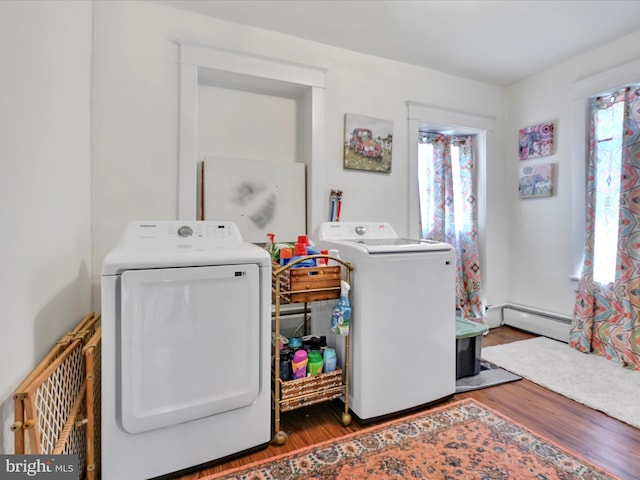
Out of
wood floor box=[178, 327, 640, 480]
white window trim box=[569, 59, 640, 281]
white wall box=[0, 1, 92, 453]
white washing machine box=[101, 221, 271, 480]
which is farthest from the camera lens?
white window trim box=[569, 59, 640, 281]

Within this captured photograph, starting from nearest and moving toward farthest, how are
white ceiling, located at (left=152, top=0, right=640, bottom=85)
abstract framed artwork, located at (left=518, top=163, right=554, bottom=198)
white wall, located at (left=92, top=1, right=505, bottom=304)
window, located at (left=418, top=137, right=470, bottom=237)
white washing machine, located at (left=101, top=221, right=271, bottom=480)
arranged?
white washing machine, located at (left=101, top=221, right=271, bottom=480), white wall, located at (left=92, top=1, right=505, bottom=304), white ceiling, located at (left=152, top=0, right=640, bottom=85), abstract framed artwork, located at (left=518, top=163, right=554, bottom=198), window, located at (left=418, top=137, right=470, bottom=237)

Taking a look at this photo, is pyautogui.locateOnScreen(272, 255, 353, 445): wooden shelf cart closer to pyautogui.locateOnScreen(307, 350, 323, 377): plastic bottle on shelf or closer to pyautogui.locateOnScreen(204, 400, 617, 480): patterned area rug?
pyautogui.locateOnScreen(307, 350, 323, 377): plastic bottle on shelf

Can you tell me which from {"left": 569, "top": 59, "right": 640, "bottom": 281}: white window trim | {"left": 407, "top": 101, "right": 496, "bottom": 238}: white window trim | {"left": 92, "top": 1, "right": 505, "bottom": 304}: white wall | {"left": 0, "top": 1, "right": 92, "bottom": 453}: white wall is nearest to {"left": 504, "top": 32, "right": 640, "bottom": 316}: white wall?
Answer: {"left": 569, "top": 59, "right": 640, "bottom": 281}: white window trim

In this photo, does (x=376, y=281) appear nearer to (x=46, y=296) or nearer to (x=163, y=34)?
(x=46, y=296)

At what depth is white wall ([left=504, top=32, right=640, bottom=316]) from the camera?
2.84 meters

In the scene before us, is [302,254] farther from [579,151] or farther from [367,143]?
[579,151]

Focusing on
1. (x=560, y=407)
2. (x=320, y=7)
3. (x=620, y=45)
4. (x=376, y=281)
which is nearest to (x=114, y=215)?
(x=376, y=281)

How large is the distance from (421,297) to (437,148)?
81.1 inches

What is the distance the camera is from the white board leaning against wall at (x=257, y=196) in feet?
7.45

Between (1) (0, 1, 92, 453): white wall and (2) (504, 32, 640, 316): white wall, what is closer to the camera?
(1) (0, 1, 92, 453): white wall

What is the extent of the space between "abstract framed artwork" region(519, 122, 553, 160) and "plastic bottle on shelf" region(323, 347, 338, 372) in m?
2.76

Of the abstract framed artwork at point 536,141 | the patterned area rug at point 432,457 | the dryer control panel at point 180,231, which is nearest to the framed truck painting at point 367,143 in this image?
the dryer control panel at point 180,231

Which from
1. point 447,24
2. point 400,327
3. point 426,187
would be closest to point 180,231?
point 400,327

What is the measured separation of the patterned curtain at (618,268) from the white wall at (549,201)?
156 millimetres
